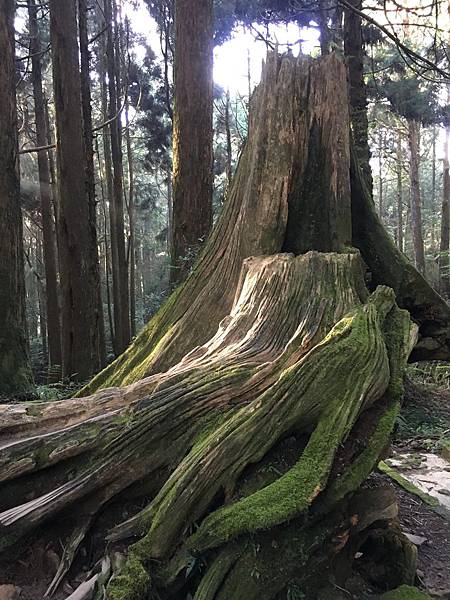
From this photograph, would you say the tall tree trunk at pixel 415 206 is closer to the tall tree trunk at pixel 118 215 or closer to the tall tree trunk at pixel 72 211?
the tall tree trunk at pixel 118 215

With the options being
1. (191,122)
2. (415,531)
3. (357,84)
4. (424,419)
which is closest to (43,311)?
(357,84)

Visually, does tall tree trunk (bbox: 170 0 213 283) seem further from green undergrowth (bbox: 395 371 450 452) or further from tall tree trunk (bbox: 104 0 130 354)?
tall tree trunk (bbox: 104 0 130 354)

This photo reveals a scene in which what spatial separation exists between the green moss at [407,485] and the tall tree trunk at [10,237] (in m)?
4.57

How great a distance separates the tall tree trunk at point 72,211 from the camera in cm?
876

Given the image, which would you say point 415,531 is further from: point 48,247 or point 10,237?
point 48,247

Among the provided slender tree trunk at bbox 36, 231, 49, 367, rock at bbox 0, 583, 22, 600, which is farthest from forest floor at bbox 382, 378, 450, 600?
slender tree trunk at bbox 36, 231, 49, 367

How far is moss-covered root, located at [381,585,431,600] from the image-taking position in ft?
9.27

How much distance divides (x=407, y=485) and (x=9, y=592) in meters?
3.81

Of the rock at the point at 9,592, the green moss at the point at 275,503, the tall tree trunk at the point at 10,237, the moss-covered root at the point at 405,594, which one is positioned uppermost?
the tall tree trunk at the point at 10,237

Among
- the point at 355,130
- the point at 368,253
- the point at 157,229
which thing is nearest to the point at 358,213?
the point at 368,253

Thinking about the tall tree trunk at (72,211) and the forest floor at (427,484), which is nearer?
the forest floor at (427,484)

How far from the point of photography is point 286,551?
232 cm

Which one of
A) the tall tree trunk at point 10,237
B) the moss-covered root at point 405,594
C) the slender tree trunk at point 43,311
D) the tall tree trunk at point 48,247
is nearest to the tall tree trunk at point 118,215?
the tall tree trunk at point 48,247

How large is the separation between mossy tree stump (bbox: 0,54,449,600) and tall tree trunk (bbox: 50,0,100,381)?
524 cm
